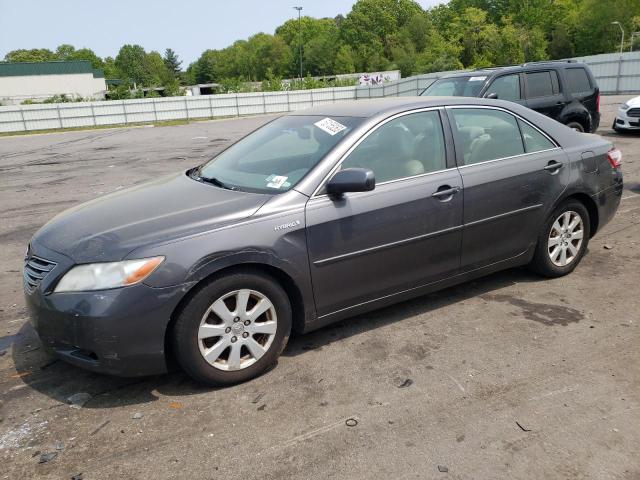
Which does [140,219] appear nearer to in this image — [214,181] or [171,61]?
[214,181]

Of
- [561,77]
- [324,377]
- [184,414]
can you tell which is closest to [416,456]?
[324,377]

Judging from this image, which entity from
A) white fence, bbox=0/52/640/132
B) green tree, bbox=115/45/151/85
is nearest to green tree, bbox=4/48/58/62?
green tree, bbox=115/45/151/85

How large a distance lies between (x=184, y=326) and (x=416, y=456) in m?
1.42

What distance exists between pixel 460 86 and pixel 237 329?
8.07m

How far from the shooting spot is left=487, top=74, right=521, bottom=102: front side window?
984cm

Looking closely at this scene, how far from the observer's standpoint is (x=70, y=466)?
2.74 metres

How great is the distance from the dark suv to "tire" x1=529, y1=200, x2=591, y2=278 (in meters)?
5.21

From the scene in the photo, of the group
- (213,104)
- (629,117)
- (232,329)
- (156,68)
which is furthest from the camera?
(156,68)

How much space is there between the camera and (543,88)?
10219mm

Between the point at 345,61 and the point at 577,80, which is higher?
the point at 345,61

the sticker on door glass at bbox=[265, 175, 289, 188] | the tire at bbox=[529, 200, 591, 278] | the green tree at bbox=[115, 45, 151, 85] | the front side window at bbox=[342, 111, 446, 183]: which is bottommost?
the tire at bbox=[529, 200, 591, 278]

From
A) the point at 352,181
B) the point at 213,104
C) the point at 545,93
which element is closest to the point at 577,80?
the point at 545,93

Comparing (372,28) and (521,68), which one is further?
(372,28)

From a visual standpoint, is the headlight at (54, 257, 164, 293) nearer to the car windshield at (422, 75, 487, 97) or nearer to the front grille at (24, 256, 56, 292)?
the front grille at (24, 256, 56, 292)
